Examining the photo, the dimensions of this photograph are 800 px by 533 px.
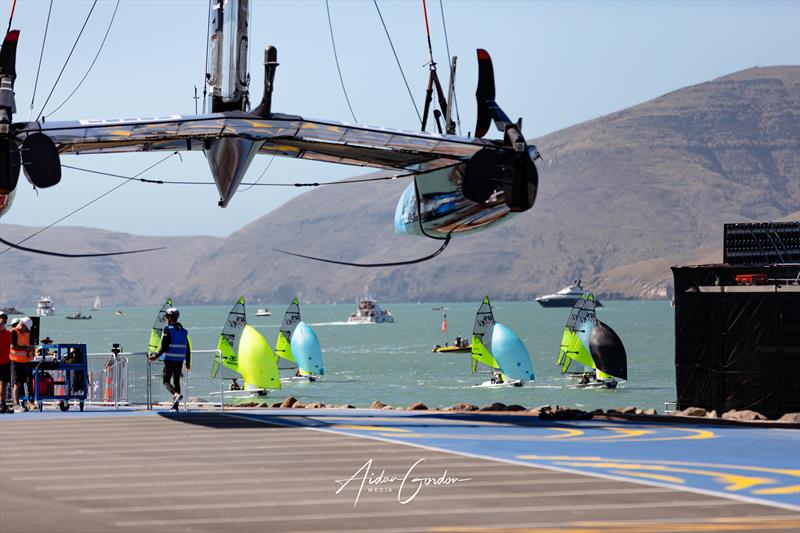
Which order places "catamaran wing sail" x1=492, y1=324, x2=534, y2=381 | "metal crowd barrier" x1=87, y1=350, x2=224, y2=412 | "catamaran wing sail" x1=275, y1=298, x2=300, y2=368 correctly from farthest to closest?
"catamaran wing sail" x1=275, y1=298, x2=300, y2=368 → "catamaran wing sail" x1=492, y1=324, x2=534, y2=381 → "metal crowd barrier" x1=87, y1=350, x2=224, y2=412

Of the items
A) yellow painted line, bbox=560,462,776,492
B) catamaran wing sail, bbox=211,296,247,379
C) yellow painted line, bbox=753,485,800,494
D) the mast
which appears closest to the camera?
yellow painted line, bbox=753,485,800,494

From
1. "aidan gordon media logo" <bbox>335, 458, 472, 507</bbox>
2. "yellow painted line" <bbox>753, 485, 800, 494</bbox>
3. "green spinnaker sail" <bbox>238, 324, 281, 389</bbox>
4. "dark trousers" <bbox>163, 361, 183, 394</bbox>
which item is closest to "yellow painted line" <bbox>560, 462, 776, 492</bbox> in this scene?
"yellow painted line" <bbox>753, 485, 800, 494</bbox>

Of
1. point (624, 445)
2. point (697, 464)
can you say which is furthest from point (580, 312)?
point (697, 464)

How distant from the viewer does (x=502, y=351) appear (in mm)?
81812

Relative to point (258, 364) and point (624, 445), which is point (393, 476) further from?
point (258, 364)

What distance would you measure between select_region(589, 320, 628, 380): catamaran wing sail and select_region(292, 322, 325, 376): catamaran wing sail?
19.9 meters

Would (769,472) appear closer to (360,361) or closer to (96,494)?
(96,494)

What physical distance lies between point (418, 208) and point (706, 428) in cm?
808

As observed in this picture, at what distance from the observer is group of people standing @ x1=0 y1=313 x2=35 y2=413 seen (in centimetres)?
2222

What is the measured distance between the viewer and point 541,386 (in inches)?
3465

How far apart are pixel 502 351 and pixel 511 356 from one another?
2.49ft

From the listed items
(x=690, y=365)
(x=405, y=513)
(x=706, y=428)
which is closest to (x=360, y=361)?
(x=690, y=365)

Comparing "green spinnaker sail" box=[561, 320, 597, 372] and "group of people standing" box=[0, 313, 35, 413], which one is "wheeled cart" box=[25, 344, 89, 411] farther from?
"green spinnaker sail" box=[561, 320, 597, 372]

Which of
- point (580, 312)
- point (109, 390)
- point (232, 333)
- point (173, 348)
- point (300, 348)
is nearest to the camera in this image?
point (173, 348)
